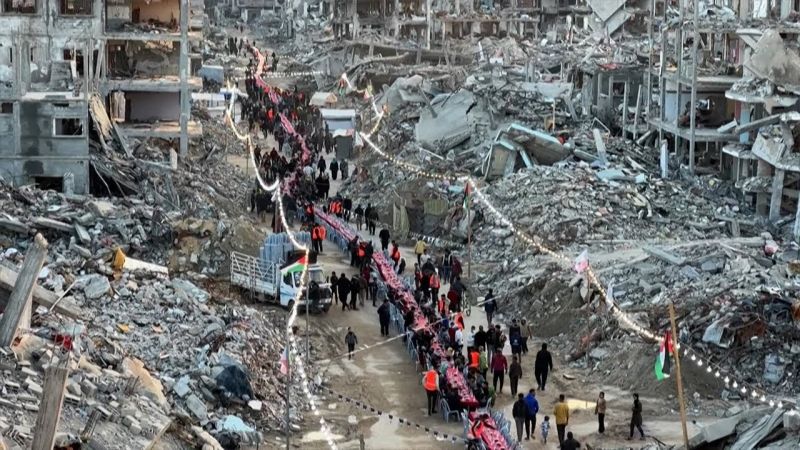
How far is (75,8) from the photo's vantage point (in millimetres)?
51625

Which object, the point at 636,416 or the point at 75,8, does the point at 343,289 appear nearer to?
the point at 636,416

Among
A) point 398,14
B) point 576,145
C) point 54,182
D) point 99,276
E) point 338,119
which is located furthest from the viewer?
point 398,14

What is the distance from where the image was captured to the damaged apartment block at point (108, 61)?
46375mm

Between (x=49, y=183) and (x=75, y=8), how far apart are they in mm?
11015

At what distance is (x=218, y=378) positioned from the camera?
28297mm

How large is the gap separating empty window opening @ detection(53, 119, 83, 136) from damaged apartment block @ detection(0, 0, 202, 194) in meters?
0.03

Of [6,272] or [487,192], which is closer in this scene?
[6,272]

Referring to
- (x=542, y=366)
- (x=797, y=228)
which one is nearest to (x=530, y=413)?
(x=542, y=366)

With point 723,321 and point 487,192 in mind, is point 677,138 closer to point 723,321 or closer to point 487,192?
point 487,192

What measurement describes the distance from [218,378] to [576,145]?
24.1m

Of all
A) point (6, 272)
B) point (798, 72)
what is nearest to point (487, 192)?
point (798, 72)

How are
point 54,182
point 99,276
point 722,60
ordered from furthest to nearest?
1. point 722,60
2. point 54,182
3. point 99,276

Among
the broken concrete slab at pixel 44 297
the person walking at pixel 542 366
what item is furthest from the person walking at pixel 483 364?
the broken concrete slab at pixel 44 297

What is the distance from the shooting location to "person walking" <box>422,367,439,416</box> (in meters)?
29.4
